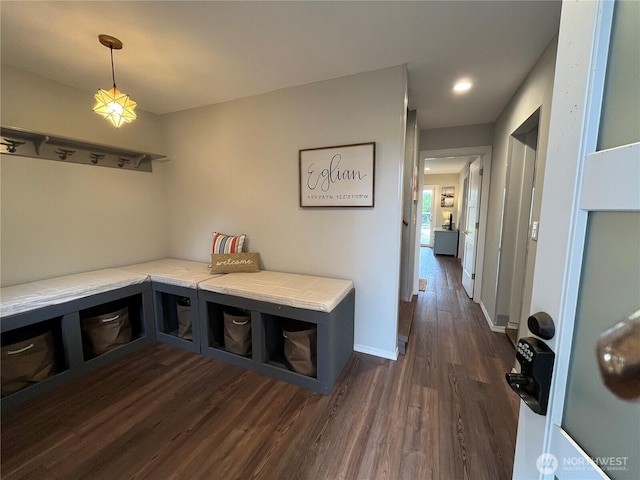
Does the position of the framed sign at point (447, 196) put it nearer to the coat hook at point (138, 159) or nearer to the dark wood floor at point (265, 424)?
the dark wood floor at point (265, 424)

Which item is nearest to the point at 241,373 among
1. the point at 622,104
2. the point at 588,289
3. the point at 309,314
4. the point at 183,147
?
the point at 309,314

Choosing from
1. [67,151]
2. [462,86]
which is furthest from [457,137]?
[67,151]

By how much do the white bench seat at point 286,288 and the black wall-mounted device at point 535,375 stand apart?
50.9 inches

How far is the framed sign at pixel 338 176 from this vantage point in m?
2.17

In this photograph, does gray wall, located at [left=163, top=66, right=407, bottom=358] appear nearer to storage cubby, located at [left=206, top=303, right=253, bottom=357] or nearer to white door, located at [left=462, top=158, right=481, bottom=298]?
storage cubby, located at [left=206, top=303, right=253, bottom=357]

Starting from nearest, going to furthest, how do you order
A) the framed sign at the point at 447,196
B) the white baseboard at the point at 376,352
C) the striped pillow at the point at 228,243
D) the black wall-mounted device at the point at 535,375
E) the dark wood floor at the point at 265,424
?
the black wall-mounted device at the point at 535,375 < the dark wood floor at the point at 265,424 < the white baseboard at the point at 376,352 < the striped pillow at the point at 228,243 < the framed sign at the point at 447,196

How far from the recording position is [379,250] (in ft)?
7.32

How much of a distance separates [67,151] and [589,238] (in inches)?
140

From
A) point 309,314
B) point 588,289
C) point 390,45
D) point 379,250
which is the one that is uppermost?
point 390,45

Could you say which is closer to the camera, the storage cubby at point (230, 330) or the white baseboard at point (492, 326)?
the storage cubby at point (230, 330)

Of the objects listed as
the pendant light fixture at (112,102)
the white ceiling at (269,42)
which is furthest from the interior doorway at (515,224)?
the pendant light fixture at (112,102)

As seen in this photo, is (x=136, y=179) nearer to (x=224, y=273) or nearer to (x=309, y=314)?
(x=224, y=273)

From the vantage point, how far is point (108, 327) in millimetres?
2236

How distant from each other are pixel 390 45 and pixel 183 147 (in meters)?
2.53
